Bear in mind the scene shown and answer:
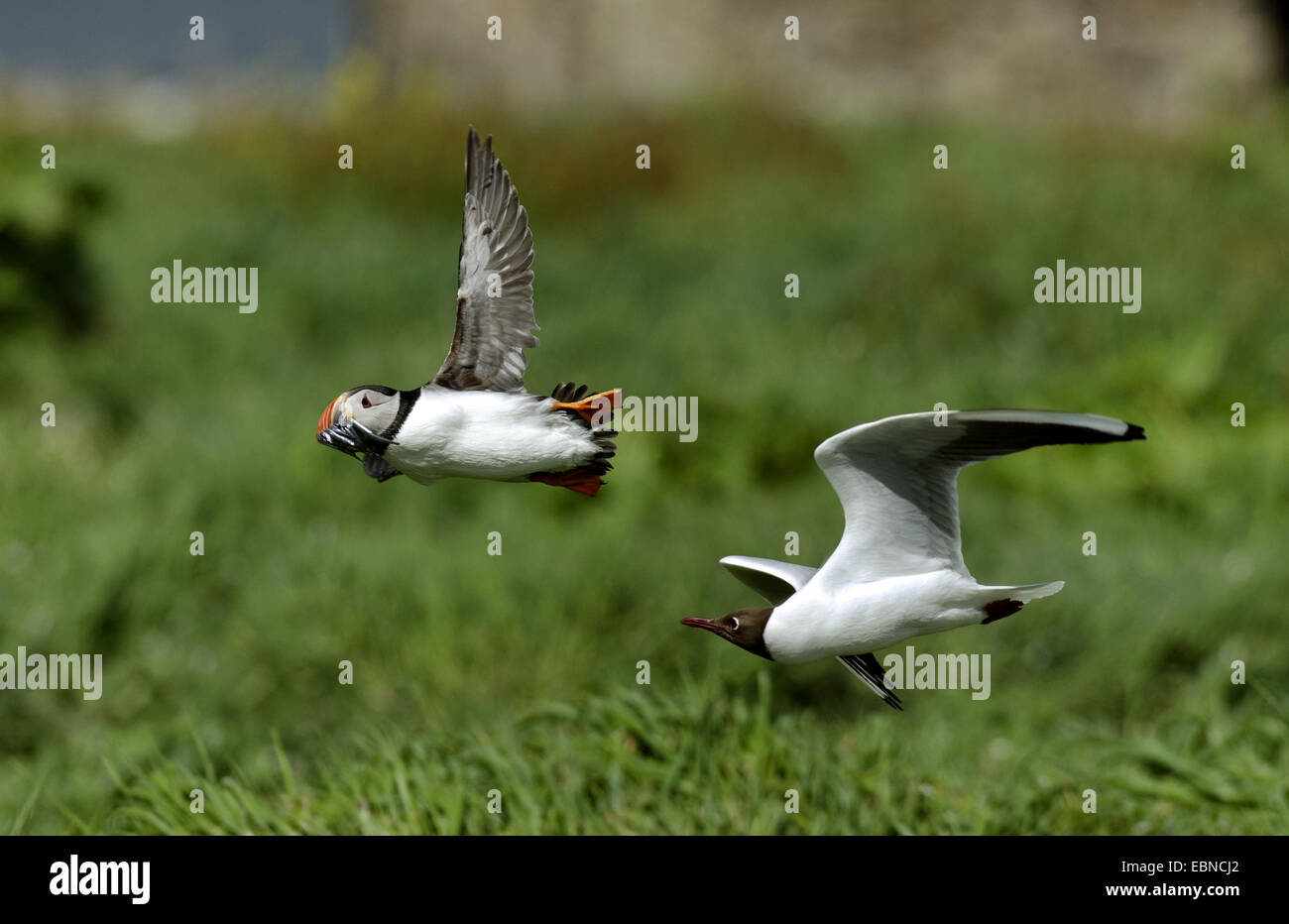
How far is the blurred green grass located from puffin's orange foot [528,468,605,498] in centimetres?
252

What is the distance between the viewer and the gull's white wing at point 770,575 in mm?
1828

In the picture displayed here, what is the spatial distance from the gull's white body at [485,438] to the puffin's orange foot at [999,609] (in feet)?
1.93

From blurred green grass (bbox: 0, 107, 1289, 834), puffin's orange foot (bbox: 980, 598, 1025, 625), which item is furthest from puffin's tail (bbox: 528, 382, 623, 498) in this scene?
blurred green grass (bbox: 0, 107, 1289, 834)

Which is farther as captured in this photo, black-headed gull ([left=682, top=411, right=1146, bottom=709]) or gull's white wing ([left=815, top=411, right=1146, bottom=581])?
gull's white wing ([left=815, top=411, right=1146, bottom=581])

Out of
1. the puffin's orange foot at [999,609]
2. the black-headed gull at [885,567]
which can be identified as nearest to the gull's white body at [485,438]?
the black-headed gull at [885,567]

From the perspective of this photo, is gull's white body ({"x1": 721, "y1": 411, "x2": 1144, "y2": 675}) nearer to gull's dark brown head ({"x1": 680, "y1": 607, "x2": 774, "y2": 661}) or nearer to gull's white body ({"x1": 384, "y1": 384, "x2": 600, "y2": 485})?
gull's dark brown head ({"x1": 680, "y1": 607, "x2": 774, "y2": 661})

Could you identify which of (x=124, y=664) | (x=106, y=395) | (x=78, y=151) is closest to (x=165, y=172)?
(x=78, y=151)

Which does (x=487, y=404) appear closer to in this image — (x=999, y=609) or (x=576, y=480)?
(x=576, y=480)

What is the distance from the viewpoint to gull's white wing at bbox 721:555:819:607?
183 cm

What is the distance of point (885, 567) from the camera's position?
6.23 feet

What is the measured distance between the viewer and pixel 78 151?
18.8 metres

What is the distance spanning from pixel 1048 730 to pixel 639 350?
15.1 feet

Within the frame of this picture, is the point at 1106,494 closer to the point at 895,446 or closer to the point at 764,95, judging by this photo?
the point at 764,95

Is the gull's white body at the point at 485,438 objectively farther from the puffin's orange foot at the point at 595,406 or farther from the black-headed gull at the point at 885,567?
the black-headed gull at the point at 885,567
